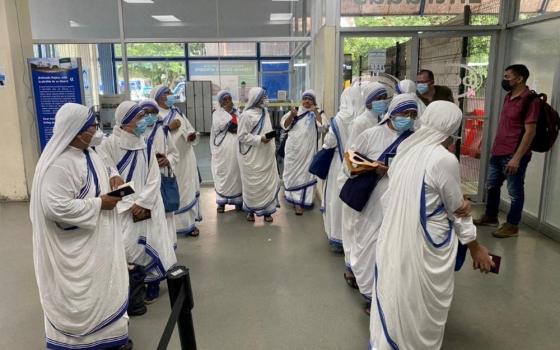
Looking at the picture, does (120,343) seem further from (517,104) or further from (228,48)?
(228,48)

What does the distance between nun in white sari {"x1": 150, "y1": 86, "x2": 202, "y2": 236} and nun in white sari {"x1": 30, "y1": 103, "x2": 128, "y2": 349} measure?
2.02 meters

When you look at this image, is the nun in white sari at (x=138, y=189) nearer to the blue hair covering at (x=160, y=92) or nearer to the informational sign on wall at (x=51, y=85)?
the blue hair covering at (x=160, y=92)

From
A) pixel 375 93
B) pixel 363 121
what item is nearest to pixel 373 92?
pixel 375 93

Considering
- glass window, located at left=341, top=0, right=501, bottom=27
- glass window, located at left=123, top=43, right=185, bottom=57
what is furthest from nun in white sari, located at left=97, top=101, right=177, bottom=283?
glass window, located at left=123, top=43, right=185, bottom=57

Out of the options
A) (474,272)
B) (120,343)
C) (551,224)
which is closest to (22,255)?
(120,343)

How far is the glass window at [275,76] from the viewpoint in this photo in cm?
745

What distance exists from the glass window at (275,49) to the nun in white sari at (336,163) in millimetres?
3329

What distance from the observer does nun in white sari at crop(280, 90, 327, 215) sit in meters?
5.46

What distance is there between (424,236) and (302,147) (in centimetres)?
350

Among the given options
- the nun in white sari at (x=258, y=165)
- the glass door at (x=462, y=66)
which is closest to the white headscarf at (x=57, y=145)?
the nun in white sari at (x=258, y=165)

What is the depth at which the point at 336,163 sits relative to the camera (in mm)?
4105

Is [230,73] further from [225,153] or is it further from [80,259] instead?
[80,259]

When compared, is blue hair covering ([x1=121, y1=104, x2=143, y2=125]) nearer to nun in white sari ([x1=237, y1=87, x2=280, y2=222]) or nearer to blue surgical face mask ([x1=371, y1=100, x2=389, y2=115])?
blue surgical face mask ([x1=371, y1=100, x2=389, y2=115])

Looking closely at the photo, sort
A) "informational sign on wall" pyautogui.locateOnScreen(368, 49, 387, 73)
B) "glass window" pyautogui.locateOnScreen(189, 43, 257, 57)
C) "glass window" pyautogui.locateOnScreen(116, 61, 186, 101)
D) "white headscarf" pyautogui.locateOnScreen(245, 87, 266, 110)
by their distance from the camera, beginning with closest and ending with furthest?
1. "white headscarf" pyautogui.locateOnScreen(245, 87, 266, 110)
2. "informational sign on wall" pyautogui.locateOnScreen(368, 49, 387, 73)
3. "glass window" pyautogui.locateOnScreen(116, 61, 186, 101)
4. "glass window" pyautogui.locateOnScreen(189, 43, 257, 57)
